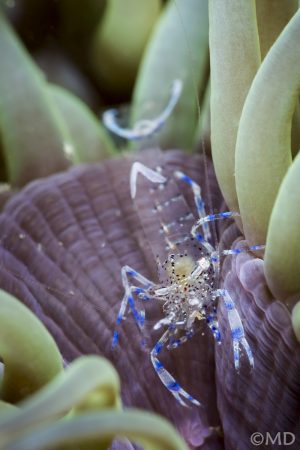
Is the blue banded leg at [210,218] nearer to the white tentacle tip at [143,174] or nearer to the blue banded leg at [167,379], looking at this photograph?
the white tentacle tip at [143,174]

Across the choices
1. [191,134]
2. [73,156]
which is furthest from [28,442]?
[191,134]

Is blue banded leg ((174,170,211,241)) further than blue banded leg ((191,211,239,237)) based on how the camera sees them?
Yes

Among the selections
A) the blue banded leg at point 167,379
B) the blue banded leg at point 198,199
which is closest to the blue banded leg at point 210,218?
the blue banded leg at point 198,199

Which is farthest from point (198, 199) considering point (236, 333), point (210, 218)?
point (236, 333)

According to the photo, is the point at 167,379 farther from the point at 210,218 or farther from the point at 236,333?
the point at 210,218

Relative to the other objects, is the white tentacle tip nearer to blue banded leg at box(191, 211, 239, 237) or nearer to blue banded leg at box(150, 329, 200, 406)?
blue banded leg at box(191, 211, 239, 237)

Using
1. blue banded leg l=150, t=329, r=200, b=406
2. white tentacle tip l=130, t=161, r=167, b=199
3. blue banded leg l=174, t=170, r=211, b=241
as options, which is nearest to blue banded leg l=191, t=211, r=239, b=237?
blue banded leg l=174, t=170, r=211, b=241
